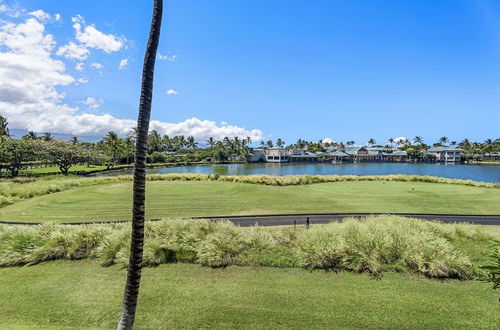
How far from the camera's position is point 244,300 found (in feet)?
21.8

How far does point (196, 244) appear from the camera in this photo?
9.43 metres

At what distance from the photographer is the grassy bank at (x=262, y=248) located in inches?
328

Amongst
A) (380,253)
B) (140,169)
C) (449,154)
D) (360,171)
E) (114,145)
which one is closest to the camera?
(140,169)

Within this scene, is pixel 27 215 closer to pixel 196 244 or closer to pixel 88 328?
pixel 196 244

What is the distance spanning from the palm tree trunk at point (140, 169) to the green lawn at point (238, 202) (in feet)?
53.2

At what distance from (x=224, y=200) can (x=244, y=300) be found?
18.8 m

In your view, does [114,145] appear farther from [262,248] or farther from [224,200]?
[262,248]

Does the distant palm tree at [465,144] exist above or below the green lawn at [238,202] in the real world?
above

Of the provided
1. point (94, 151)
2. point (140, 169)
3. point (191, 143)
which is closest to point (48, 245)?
point (140, 169)

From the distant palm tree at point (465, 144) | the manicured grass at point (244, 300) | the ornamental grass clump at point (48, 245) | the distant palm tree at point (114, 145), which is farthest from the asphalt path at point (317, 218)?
the distant palm tree at point (465, 144)

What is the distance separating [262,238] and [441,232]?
328 inches

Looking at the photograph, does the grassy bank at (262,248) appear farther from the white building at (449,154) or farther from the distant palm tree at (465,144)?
the distant palm tree at (465,144)

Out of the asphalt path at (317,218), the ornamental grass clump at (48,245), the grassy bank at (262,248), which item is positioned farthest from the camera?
the asphalt path at (317,218)

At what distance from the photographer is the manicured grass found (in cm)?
588
